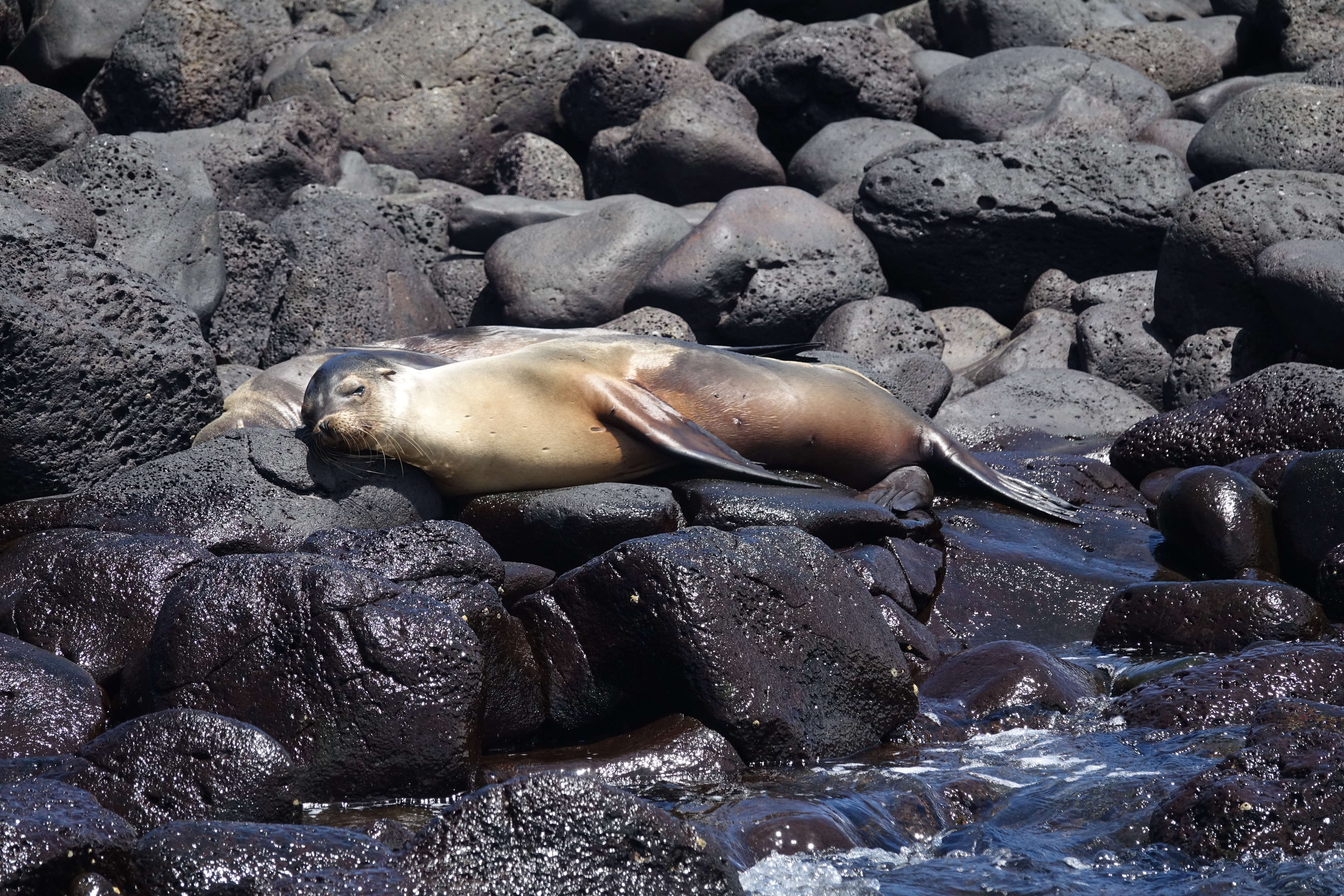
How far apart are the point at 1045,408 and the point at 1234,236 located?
96.8 inches

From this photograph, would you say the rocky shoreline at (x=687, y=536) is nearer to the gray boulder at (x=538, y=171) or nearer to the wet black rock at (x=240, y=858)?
the wet black rock at (x=240, y=858)

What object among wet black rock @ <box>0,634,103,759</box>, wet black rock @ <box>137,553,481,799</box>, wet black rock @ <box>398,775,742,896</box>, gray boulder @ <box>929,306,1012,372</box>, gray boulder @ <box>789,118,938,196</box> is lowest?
gray boulder @ <box>929,306,1012,372</box>

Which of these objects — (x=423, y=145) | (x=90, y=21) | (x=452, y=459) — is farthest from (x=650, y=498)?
(x=90, y=21)

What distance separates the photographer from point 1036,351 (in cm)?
1168

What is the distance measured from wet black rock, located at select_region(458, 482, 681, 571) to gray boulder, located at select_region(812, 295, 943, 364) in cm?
533

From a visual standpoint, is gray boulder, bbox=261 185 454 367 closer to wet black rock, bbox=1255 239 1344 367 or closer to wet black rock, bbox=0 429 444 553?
wet black rock, bbox=0 429 444 553

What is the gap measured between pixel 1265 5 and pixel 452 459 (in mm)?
15069

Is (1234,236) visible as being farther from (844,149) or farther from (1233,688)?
(1233,688)

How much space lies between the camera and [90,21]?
16.0m

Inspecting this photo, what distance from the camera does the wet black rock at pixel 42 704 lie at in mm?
4234

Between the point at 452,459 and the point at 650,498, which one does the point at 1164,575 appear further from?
the point at 452,459

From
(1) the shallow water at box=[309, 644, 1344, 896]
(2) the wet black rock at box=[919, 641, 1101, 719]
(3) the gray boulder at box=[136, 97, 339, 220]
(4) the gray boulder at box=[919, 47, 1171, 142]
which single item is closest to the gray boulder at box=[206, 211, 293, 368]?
(3) the gray boulder at box=[136, 97, 339, 220]

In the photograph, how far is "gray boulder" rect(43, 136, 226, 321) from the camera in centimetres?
923

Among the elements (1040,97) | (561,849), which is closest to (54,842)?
(561,849)
